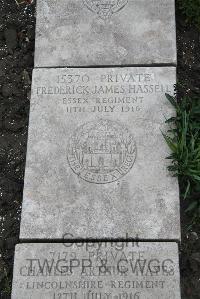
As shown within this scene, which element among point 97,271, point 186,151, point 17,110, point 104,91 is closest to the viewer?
point 97,271

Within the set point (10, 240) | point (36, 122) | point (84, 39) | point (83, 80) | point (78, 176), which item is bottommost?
point (10, 240)

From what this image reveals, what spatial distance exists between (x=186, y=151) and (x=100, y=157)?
646 millimetres

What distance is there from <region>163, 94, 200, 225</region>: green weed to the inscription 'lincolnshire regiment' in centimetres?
32

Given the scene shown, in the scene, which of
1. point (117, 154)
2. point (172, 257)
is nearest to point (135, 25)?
point (117, 154)

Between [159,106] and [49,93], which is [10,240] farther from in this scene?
[159,106]

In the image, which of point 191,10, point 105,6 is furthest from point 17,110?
point 191,10

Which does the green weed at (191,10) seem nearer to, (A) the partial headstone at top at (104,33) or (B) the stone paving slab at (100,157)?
(A) the partial headstone at top at (104,33)

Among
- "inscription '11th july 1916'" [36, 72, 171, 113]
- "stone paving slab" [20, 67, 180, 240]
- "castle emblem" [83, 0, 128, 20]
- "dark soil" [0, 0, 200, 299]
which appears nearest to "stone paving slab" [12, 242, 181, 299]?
"stone paving slab" [20, 67, 180, 240]

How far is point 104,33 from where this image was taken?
446 cm

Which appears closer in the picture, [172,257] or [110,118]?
[172,257]

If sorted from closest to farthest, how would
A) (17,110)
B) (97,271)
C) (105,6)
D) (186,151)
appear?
(97,271) → (186,151) → (17,110) → (105,6)

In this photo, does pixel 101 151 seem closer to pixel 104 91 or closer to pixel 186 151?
pixel 104 91

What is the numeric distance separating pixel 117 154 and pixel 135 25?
1.20 m

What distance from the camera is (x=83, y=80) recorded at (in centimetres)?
429
